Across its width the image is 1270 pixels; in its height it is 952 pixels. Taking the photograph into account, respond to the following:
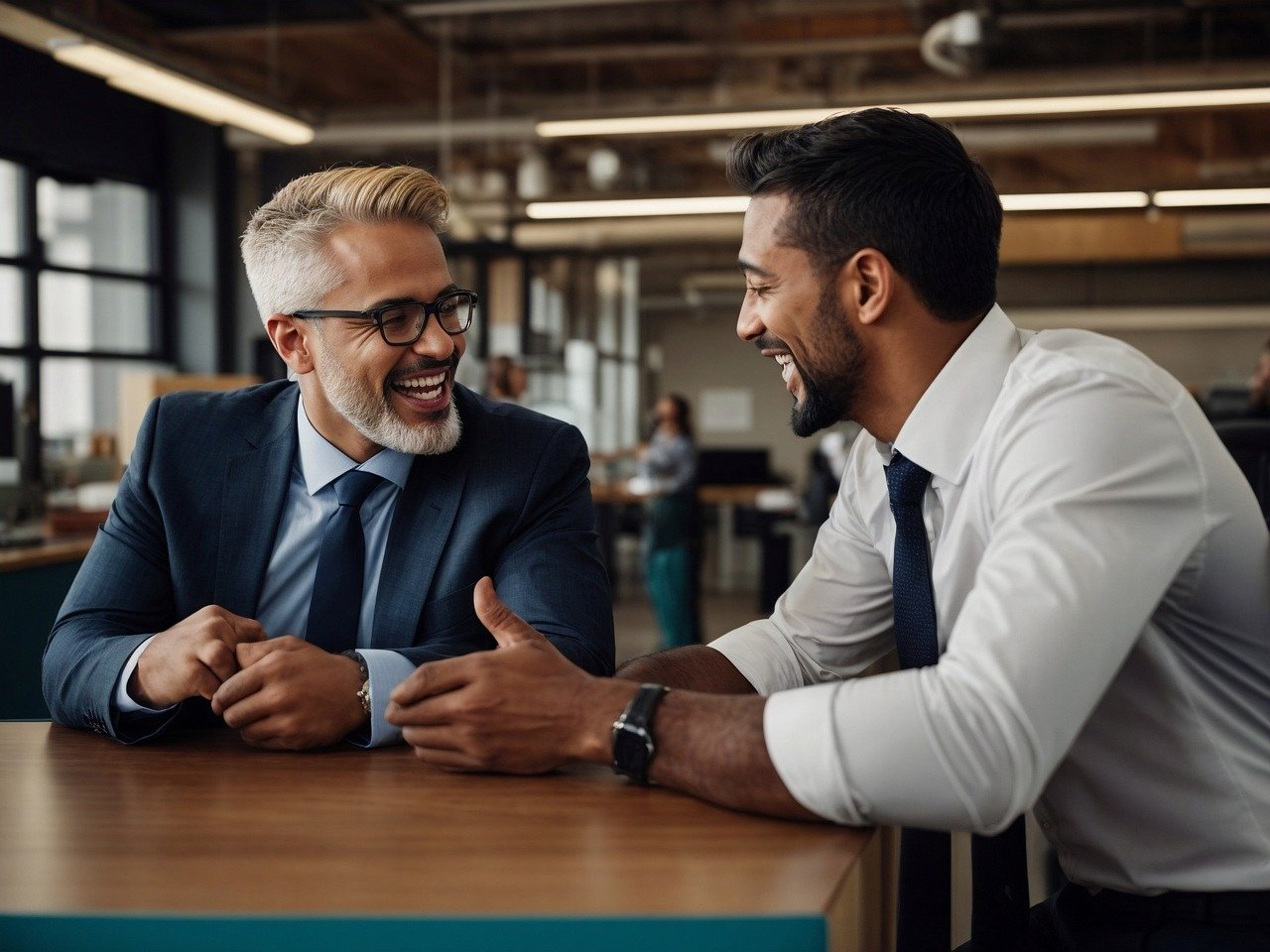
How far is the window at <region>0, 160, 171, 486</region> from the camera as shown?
8.41 meters

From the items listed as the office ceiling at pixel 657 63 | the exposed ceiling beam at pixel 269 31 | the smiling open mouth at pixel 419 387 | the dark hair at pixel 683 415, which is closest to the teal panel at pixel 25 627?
the smiling open mouth at pixel 419 387

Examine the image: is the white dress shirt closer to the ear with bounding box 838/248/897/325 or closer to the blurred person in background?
the ear with bounding box 838/248/897/325

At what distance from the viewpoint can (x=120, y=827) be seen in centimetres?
111

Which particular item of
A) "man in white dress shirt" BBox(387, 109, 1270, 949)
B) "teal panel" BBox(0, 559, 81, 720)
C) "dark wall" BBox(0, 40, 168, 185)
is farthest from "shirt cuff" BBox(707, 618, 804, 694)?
"dark wall" BBox(0, 40, 168, 185)

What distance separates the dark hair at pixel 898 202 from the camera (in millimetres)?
1396

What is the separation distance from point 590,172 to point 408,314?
27.8ft

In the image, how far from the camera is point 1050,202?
7.40 meters

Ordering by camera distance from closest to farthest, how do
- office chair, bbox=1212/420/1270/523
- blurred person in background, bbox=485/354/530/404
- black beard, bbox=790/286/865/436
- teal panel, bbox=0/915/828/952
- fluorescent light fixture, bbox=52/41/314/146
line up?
teal panel, bbox=0/915/828/952 < black beard, bbox=790/286/865/436 < office chair, bbox=1212/420/1270/523 < fluorescent light fixture, bbox=52/41/314/146 < blurred person in background, bbox=485/354/530/404

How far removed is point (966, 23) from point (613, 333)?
22.0 feet

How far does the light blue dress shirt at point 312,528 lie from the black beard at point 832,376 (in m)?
0.60

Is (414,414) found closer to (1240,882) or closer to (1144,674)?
(1144,674)

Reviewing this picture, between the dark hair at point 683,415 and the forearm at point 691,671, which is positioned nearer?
the forearm at point 691,671

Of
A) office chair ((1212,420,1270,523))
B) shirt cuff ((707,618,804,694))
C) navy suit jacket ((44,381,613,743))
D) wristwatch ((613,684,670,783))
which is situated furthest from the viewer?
office chair ((1212,420,1270,523))

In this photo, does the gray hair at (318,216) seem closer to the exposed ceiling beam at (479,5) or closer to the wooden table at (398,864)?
the wooden table at (398,864)
